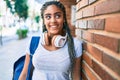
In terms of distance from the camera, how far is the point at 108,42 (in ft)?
3.90

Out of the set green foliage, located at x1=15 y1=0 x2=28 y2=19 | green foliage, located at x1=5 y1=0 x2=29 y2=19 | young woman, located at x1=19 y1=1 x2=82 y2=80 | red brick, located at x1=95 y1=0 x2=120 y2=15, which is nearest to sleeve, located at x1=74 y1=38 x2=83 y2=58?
young woman, located at x1=19 y1=1 x2=82 y2=80

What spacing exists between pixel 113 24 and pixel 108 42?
117 millimetres

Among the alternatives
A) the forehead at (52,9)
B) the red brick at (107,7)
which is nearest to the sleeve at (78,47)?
the forehead at (52,9)

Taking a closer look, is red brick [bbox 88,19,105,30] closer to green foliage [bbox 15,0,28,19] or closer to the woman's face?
the woman's face

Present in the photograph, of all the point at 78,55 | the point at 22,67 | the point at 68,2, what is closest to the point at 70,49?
the point at 78,55

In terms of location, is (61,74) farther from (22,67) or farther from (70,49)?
(22,67)

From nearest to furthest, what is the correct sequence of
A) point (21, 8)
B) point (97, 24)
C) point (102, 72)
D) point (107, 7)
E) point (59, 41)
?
point (107, 7) < point (102, 72) < point (97, 24) < point (59, 41) < point (21, 8)

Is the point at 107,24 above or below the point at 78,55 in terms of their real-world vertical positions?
above

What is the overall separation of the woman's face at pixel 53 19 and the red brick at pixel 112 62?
2.80ft

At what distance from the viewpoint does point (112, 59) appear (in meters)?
1.12

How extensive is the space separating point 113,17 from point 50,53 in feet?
3.31

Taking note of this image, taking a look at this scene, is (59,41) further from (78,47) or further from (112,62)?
(112,62)

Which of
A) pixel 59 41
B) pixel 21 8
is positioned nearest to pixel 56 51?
pixel 59 41

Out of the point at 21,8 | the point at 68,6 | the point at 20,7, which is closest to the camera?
the point at 68,6
